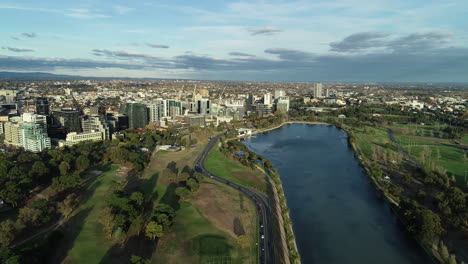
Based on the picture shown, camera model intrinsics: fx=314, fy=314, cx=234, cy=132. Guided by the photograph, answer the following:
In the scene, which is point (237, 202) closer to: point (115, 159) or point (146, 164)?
point (146, 164)

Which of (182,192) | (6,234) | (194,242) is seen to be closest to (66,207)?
(6,234)

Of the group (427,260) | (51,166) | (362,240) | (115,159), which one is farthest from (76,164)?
(427,260)

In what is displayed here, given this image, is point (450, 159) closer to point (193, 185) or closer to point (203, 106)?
point (193, 185)

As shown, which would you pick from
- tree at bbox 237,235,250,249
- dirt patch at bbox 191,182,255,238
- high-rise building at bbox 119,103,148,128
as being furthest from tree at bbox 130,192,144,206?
high-rise building at bbox 119,103,148,128

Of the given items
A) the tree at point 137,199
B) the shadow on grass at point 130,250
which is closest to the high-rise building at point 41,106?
the tree at point 137,199

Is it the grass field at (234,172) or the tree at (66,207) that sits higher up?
the tree at (66,207)

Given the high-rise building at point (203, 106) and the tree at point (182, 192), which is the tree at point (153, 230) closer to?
the tree at point (182, 192)
